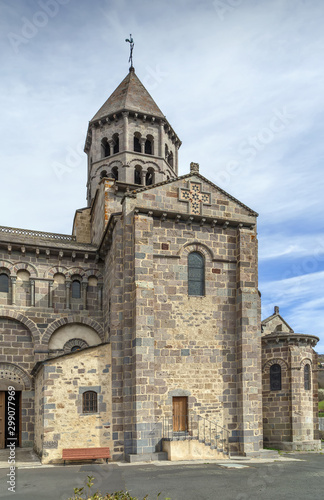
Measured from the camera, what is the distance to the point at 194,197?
2109cm

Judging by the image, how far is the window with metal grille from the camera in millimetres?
18250

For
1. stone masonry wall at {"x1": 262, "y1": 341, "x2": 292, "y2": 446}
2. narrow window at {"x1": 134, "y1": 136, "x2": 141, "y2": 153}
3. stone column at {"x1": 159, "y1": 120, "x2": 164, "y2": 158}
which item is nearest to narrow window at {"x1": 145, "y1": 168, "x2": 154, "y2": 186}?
stone column at {"x1": 159, "y1": 120, "x2": 164, "y2": 158}

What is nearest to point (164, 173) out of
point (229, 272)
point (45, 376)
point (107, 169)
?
point (107, 169)

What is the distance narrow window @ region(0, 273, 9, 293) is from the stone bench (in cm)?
838

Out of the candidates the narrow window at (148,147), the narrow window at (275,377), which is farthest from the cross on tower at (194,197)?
the narrow window at (275,377)

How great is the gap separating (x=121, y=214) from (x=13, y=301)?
270 inches

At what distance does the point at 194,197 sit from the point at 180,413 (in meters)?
8.81

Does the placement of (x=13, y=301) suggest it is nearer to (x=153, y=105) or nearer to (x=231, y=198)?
(x=231, y=198)

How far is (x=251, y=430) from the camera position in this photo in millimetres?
19328

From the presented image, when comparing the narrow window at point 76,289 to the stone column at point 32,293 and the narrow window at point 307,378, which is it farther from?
the narrow window at point 307,378

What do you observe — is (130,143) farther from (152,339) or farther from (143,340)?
(143,340)

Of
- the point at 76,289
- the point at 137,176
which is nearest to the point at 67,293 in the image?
the point at 76,289

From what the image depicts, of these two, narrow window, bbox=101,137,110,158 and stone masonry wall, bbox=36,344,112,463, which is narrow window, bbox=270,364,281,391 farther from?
narrow window, bbox=101,137,110,158

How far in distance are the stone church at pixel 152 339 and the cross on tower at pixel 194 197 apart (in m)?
0.05
